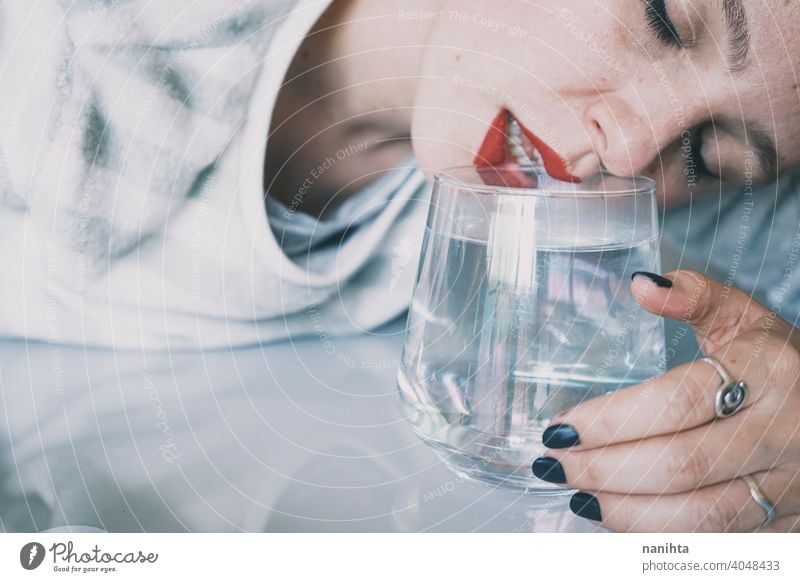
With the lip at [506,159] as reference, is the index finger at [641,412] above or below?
below

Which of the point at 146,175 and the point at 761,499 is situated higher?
the point at 146,175

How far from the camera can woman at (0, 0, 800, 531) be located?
10.8 inches

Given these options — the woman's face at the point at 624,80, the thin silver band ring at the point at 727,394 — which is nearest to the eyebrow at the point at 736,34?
the woman's face at the point at 624,80

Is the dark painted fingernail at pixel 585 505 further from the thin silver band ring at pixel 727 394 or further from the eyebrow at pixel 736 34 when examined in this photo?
the eyebrow at pixel 736 34

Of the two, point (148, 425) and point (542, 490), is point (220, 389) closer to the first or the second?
point (148, 425)

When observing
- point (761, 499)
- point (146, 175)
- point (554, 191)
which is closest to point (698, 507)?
point (761, 499)

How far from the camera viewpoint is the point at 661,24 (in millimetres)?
281

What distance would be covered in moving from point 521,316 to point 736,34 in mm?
141

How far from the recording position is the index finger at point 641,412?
0.25m

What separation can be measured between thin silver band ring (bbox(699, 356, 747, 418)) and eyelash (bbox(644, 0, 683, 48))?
123 mm

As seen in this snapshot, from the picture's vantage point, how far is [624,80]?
0.95 feet

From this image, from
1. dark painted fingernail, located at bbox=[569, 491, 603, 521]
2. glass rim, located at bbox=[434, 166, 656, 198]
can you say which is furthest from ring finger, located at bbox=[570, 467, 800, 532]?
glass rim, located at bbox=[434, 166, 656, 198]

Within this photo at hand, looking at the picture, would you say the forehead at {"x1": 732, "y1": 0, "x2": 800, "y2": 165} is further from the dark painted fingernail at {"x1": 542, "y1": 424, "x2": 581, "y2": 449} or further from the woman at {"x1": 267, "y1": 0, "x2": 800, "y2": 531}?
the dark painted fingernail at {"x1": 542, "y1": 424, "x2": 581, "y2": 449}

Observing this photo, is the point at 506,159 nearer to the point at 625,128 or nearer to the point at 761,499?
the point at 625,128
